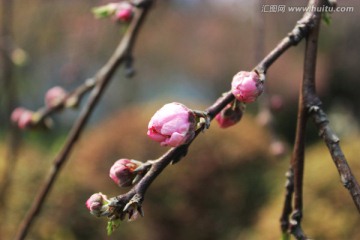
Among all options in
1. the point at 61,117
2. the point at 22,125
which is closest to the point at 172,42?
the point at 61,117

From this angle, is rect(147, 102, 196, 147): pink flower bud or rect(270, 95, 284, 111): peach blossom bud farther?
rect(270, 95, 284, 111): peach blossom bud

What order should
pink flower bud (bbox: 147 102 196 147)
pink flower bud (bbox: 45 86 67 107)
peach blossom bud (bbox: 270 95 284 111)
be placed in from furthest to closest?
peach blossom bud (bbox: 270 95 284 111) → pink flower bud (bbox: 45 86 67 107) → pink flower bud (bbox: 147 102 196 147)

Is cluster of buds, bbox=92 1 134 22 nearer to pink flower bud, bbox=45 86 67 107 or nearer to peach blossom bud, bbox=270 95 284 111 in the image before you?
pink flower bud, bbox=45 86 67 107

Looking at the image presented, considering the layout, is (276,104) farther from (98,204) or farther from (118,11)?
(98,204)

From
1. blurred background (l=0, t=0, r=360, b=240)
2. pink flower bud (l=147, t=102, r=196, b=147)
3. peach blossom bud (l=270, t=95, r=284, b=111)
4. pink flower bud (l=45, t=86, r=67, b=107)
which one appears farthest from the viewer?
blurred background (l=0, t=0, r=360, b=240)

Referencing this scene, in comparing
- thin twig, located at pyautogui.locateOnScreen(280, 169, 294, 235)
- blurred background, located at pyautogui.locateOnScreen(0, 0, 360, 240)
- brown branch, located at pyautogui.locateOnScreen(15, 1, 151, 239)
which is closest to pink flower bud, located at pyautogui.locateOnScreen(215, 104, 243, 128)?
thin twig, located at pyautogui.locateOnScreen(280, 169, 294, 235)

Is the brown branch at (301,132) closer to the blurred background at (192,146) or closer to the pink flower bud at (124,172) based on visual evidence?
the pink flower bud at (124,172)
